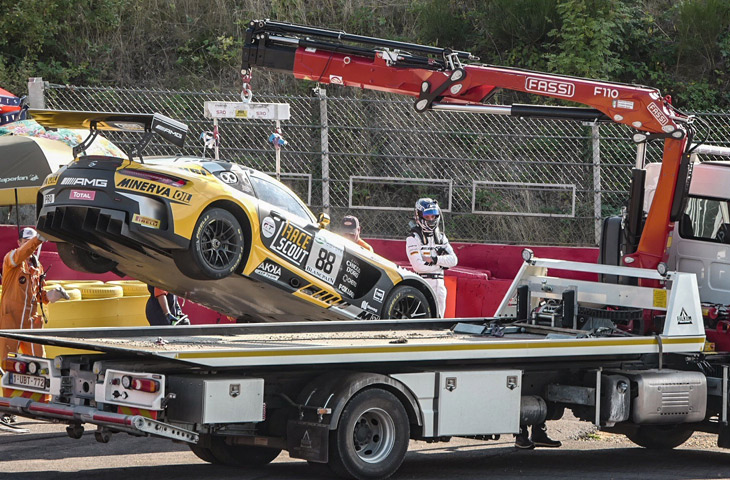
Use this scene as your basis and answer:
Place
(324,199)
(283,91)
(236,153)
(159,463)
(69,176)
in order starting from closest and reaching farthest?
(159,463), (69,176), (324,199), (236,153), (283,91)

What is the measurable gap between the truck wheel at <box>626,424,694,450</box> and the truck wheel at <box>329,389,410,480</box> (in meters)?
3.05

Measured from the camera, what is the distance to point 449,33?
23.5 m

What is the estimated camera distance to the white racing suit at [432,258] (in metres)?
13.7

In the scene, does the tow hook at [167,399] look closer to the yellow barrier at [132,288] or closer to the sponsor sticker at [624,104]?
the sponsor sticker at [624,104]

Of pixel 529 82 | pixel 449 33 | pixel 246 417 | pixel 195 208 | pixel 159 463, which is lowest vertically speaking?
pixel 159 463

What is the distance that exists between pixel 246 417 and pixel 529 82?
488 cm

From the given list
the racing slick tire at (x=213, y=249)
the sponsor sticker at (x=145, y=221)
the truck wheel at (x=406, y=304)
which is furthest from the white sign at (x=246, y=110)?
the sponsor sticker at (x=145, y=221)

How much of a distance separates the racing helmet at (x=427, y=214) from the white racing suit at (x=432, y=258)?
0.22 feet

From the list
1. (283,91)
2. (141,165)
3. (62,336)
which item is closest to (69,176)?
(141,165)

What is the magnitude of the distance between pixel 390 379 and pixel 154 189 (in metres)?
3.39

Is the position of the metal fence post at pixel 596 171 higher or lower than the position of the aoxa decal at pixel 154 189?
higher

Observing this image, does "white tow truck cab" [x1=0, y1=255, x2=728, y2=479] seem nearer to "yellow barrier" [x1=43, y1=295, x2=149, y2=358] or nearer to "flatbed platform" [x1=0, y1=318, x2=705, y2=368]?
"flatbed platform" [x1=0, y1=318, x2=705, y2=368]

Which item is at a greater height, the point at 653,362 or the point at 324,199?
the point at 324,199

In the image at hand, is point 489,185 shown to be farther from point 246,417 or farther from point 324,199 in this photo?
point 246,417
